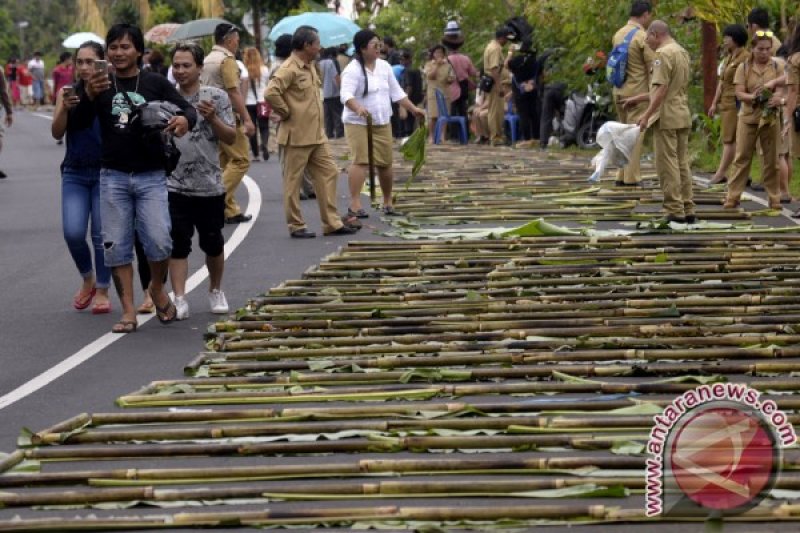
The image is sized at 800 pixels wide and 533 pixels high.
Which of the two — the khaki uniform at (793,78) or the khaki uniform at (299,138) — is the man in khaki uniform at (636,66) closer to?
the khaki uniform at (793,78)

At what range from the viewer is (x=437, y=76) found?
97.4 ft

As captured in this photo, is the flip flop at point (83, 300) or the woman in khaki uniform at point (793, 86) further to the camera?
the woman in khaki uniform at point (793, 86)

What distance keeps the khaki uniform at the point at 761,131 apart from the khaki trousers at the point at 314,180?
155 inches

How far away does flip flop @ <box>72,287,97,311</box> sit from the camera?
11.8 metres

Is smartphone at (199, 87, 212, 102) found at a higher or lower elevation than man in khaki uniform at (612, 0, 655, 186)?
higher

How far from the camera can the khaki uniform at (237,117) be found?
15.5 metres

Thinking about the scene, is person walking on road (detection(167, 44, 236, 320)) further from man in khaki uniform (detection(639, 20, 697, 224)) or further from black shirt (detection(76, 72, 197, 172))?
man in khaki uniform (detection(639, 20, 697, 224))

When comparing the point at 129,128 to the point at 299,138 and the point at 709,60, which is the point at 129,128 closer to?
the point at 299,138

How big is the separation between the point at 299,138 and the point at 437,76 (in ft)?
49.0

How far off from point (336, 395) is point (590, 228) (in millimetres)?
6889

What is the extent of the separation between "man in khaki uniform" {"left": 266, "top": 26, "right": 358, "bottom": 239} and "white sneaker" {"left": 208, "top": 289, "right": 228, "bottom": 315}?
3.85 m

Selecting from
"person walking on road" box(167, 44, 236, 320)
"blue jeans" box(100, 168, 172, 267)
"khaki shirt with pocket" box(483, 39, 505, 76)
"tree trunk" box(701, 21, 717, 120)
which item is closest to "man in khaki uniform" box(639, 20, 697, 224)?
"person walking on road" box(167, 44, 236, 320)

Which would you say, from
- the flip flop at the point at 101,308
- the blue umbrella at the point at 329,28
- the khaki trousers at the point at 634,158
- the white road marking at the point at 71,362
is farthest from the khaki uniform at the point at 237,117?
the blue umbrella at the point at 329,28

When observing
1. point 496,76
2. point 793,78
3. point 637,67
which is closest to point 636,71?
point 637,67
